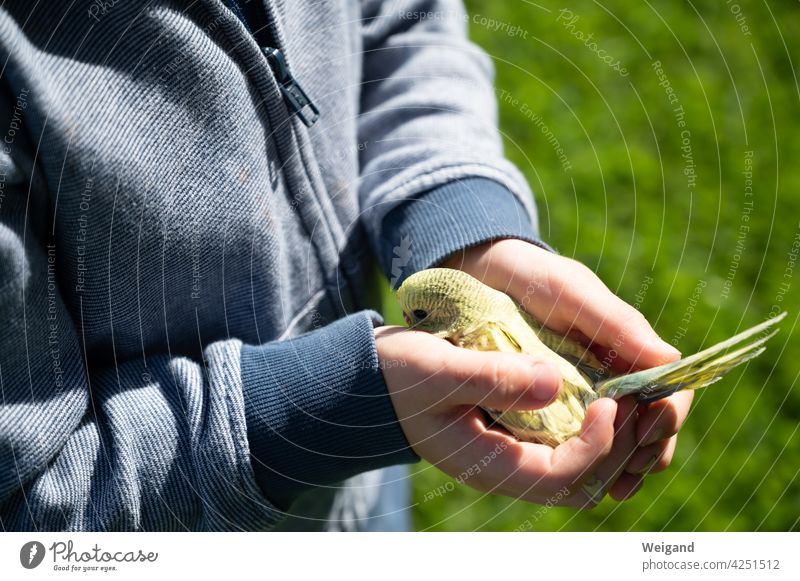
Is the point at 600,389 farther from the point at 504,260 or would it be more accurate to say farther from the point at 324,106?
the point at 324,106

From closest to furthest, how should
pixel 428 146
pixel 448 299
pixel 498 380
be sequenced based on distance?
pixel 498 380, pixel 448 299, pixel 428 146

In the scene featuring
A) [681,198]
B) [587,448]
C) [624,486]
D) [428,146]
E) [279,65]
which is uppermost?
[279,65]

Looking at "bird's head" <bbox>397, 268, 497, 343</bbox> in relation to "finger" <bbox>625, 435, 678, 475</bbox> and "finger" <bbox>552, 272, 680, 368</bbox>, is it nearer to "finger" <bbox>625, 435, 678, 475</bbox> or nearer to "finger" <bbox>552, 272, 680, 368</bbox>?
"finger" <bbox>552, 272, 680, 368</bbox>

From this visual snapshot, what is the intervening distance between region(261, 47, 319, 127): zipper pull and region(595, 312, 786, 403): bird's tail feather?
0.47 metres

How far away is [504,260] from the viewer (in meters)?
0.84

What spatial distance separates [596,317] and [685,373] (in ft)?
0.37

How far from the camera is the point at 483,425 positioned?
2.54ft

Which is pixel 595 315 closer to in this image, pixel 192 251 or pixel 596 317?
pixel 596 317

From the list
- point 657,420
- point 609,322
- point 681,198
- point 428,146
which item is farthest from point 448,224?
point 681,198

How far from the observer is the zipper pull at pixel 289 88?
0.78 meters

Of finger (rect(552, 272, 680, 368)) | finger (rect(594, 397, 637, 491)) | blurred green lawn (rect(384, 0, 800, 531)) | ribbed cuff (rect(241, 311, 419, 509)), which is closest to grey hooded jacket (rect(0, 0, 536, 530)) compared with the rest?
ribbed cuff (rect(241, 311, 419, 509))

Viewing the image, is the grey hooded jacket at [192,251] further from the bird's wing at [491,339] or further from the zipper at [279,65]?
the bird's wing at [491,339]
